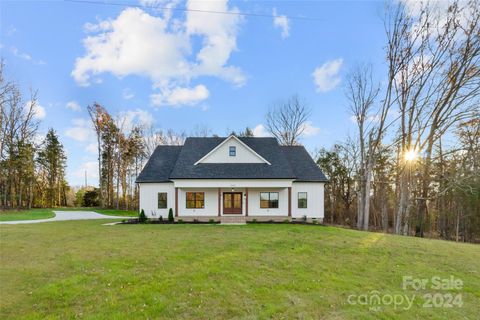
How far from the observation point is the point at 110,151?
36094 millimetres

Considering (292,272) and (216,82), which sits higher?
(216,82)

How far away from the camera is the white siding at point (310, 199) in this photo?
1912cm

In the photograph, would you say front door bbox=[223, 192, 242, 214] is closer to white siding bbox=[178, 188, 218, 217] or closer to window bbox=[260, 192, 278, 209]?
white siding bbox=[178, 188, 218, 217]

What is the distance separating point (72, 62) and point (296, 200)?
830 inches

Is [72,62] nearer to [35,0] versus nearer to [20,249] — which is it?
[35,0]

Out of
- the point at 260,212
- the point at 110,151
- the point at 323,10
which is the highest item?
the point at 323,10

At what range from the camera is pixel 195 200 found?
62.5 ft

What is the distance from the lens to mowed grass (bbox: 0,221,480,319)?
477 centimetres

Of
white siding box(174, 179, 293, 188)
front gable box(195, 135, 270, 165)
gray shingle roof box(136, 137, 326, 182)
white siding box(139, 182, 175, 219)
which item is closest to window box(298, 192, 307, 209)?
gray shingle roof box(136, 137, 326, 182)

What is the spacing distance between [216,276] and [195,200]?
512 inches

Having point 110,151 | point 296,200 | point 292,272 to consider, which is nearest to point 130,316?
point 292,272

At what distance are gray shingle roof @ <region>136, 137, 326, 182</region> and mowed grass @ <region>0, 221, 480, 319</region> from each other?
26.9ft

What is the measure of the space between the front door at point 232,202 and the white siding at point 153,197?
13.4 ft

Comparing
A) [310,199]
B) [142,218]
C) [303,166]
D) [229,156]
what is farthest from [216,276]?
[303,166]
